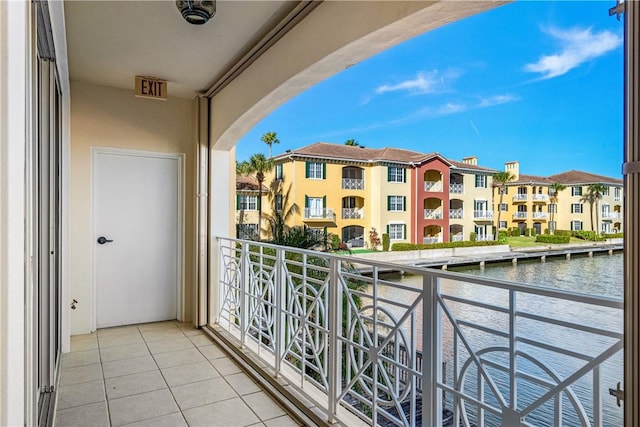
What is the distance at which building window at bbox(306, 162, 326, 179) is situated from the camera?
10820mm

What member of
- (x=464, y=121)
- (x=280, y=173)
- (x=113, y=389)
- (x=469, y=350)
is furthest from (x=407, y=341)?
(x=464, y=121)

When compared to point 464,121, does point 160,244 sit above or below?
below

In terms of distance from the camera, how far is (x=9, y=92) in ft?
2.02

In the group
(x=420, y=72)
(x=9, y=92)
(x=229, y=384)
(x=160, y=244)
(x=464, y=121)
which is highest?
(x=420, y=72)

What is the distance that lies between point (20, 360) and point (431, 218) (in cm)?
989

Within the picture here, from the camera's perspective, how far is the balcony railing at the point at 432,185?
944cm

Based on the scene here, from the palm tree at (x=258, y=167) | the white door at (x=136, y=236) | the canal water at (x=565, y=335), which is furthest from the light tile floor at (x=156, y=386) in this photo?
the palm tree at (x=258, y=167)

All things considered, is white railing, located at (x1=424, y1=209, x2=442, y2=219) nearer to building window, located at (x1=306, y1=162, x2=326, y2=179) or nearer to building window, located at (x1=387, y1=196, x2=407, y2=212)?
building window, located at (x1=387, y1=196, x2=407, y2=212)

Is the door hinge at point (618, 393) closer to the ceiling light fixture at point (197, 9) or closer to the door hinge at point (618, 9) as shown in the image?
the door hinge at point (618, 9)

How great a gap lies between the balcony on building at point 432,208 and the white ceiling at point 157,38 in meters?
7.25

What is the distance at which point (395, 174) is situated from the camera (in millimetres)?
10102

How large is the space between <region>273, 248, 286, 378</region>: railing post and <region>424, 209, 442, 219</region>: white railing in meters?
7.61

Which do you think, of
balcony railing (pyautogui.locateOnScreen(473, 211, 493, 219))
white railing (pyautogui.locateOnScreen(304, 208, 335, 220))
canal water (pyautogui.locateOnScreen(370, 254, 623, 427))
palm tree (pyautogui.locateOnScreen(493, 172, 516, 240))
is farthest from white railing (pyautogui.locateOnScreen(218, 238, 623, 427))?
white railing (pyautogui.locateOnScreen(304, 208, 335, 220))

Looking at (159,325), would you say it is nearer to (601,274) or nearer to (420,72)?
(601,274)
